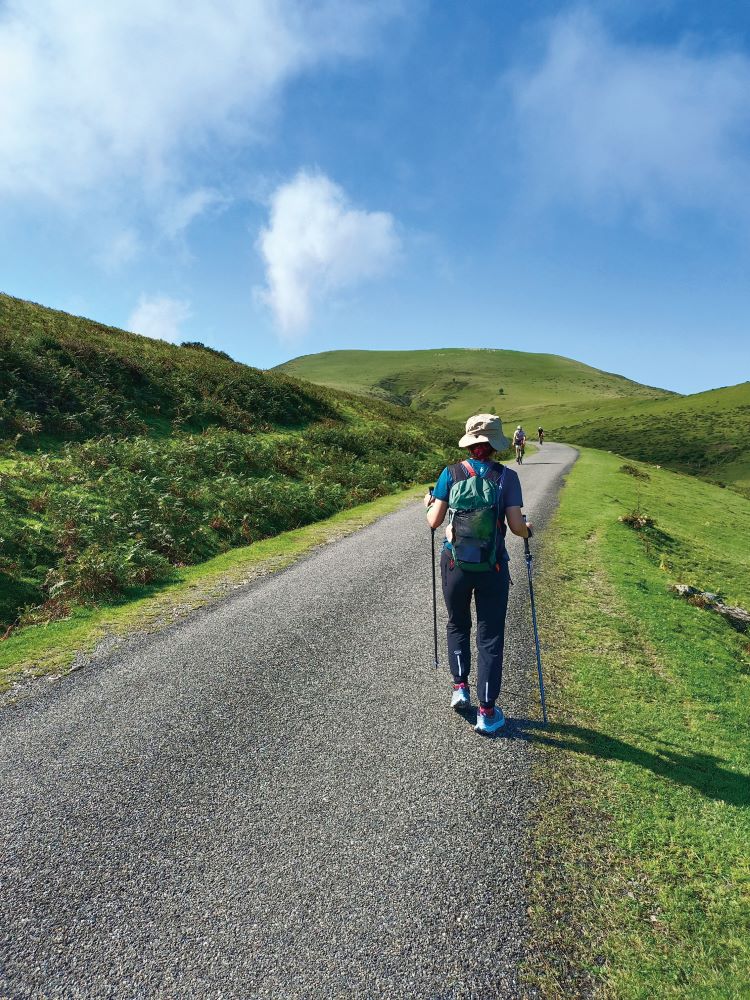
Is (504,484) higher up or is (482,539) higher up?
(504,484)

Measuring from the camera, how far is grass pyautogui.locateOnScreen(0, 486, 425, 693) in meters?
7.77

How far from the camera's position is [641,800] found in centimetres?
510

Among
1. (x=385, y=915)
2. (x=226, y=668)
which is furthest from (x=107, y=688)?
(x=385, y=915)

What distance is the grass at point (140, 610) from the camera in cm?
777

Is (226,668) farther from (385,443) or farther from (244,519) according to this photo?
(385,443)

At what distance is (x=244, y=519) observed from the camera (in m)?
15.9

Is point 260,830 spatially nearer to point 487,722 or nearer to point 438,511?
point 487,722

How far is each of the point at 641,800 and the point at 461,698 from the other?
2099 mm

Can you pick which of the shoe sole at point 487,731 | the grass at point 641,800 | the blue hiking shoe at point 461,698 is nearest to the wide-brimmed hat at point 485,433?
the blue hiking shoe at point 461,698

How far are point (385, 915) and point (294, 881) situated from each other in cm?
75

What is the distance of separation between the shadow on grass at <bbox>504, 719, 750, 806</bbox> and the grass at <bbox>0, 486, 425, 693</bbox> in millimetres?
6360

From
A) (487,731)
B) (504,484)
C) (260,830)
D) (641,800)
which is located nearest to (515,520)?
(504,484)

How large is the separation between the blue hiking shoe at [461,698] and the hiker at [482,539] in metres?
0.36

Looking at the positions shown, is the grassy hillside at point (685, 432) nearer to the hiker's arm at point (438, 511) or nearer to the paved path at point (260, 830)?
the hiker's arm at point (438, 511)
